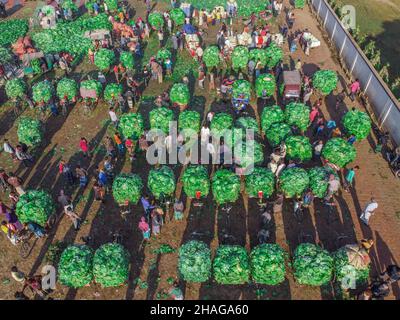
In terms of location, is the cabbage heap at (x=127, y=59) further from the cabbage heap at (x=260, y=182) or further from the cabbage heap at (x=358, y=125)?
the cabbage heap at (x=358, y=125)

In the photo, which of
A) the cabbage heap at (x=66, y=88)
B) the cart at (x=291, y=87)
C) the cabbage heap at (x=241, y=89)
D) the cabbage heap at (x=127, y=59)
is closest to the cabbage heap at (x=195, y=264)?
the cabbage heap at (x=241, y=89)

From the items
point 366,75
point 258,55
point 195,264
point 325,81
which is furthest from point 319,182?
point 258,55

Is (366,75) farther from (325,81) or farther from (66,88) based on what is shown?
(66,88)

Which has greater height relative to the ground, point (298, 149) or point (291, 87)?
point (291, 87)

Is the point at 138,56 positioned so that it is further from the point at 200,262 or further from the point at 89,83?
the point at 200,262

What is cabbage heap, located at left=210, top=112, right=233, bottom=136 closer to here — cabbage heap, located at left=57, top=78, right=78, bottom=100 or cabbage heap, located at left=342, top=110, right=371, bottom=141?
cabbage heap, located at left=342, top=110, right=371, bottom=141
